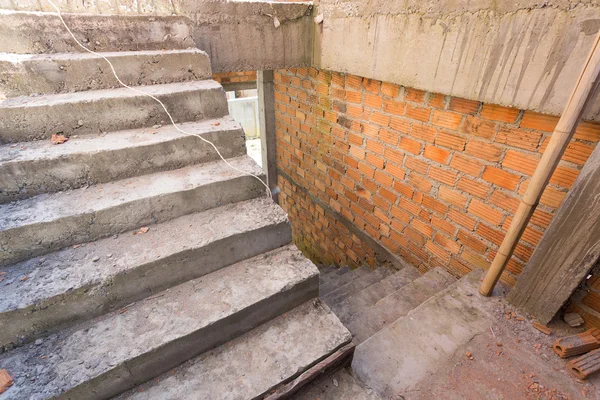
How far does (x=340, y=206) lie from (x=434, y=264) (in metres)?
1.20

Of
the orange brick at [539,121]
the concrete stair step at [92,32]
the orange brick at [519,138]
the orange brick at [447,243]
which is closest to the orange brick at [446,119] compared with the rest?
the orange brick at [519,138]

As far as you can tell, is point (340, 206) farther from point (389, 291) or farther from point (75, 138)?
point (75, 138)

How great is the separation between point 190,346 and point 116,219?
708mm

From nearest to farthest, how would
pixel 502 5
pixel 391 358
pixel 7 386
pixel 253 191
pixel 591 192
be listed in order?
pixel 7 386, pixel 591 192, pixel 502 5, pixel 391 358, pixel 253 191

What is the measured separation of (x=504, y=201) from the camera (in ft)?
5.80

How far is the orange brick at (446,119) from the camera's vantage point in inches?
74.0

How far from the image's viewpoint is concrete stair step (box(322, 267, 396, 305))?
98.8 inches

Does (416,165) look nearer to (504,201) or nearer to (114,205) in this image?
(504,201)

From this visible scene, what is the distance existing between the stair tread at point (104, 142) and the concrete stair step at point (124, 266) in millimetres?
462

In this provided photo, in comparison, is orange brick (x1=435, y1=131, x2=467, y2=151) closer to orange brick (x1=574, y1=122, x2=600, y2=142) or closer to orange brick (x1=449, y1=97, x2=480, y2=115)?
orange brick (x1=449, y1=97, x2=480, y2=115)

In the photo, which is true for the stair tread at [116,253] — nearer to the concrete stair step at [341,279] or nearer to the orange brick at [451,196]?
the orange brick at [451,196]

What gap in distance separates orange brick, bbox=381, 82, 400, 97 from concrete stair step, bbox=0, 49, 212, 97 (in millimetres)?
1327

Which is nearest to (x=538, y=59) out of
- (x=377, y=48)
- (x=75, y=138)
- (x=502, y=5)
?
(x=502, y=5)

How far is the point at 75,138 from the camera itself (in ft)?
5.12
